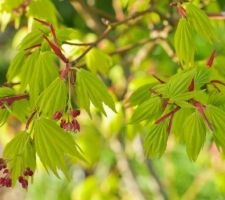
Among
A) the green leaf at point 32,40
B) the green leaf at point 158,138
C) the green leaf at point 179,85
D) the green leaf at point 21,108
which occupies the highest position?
the green leaf at point 32,40

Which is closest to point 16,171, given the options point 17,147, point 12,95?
point 17,147

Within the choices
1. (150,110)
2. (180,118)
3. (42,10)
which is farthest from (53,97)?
(42,10)

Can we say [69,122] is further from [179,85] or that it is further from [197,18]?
[197,18]

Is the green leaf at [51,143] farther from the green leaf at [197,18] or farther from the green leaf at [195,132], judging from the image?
the green leaf at [197,18]

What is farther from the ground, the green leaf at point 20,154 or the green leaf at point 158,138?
the green leaf at point 20,154

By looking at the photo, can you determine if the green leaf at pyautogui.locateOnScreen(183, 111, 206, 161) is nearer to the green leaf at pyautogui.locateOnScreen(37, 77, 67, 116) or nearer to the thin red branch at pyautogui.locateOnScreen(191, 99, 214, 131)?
the thin red branch at pyautogui.locateOnScreen(191, 99, 214, 131)

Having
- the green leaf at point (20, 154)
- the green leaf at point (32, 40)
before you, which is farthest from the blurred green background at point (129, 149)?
the green leaf at point (32, 40)

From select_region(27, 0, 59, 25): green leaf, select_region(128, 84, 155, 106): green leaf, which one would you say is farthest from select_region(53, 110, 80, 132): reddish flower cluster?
select_region(27, 0, 59, 25): green leaf
